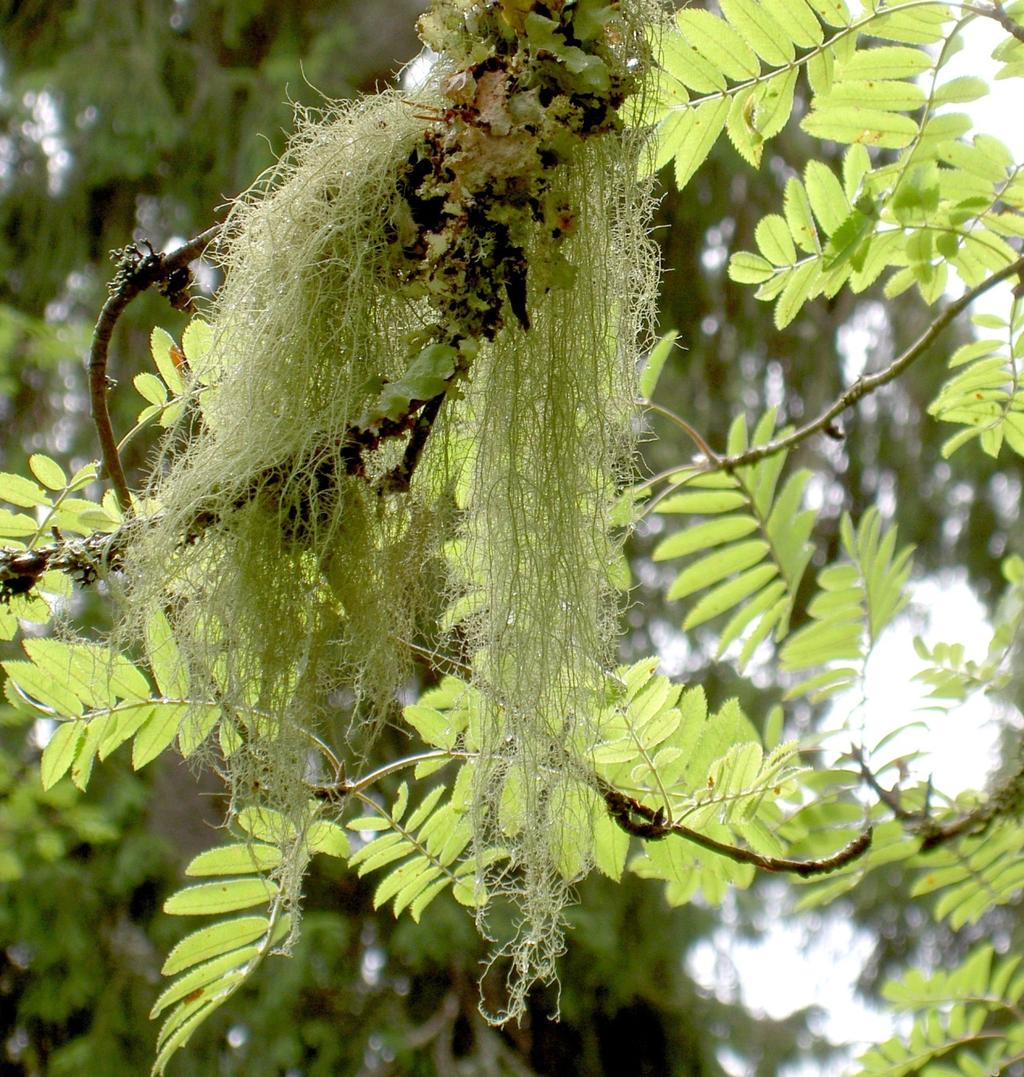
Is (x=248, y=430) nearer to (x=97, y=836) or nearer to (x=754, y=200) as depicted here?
(x=97, y=836)

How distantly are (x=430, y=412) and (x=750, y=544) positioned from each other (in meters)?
0.88

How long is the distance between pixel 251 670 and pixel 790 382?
4.05 m

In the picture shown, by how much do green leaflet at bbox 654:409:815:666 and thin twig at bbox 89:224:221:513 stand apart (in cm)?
76

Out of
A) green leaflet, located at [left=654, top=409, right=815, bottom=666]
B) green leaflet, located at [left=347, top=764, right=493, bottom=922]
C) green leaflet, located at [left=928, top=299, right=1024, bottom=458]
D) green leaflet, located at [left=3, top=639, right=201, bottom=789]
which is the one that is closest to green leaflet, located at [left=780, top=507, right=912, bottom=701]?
green leaflet, located at [left=654, top=409, right=815, bottom=666]

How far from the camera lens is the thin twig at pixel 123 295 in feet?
3.43

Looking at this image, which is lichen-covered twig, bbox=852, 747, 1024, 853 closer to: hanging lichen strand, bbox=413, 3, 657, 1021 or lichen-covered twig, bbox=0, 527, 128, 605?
hanging lichen strand, bbox=413, 3, 657, 1021

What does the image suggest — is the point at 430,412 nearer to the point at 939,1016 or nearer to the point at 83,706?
the point at 83,706

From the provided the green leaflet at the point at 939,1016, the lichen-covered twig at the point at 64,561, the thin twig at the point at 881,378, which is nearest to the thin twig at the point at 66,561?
the lichen-covered twig at the point at 64,561

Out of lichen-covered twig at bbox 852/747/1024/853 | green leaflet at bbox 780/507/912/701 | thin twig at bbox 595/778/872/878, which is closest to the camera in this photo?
thin twig at bbox 595/778/872/878

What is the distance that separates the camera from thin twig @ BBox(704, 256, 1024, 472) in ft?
4.24

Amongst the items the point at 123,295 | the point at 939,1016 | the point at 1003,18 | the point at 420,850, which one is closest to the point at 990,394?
the point at 1003,18

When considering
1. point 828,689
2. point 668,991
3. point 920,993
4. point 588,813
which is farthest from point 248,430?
point 668,991

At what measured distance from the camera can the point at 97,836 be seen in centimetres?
382

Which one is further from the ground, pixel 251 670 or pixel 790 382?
pixel 251 670
